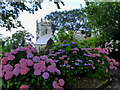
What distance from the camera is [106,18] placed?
125 inches

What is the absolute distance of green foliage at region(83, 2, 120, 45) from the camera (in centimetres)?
312

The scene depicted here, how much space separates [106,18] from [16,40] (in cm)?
258

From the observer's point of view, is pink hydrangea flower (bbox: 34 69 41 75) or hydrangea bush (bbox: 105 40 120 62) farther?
hydrangea bush (bbox: 105 40 120 62)

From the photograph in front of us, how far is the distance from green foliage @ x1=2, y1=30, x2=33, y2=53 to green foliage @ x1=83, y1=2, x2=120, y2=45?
2185 mm

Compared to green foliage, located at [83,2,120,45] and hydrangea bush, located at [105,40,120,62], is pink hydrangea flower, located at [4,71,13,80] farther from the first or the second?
green foliage, located at [83,2,120,45]

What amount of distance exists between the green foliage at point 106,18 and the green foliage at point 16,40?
2185mm

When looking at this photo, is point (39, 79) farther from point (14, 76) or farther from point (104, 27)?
point (104, 27)

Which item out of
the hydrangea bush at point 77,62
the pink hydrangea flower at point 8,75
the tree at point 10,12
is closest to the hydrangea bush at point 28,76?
the pink hydrangea flower at point 8,75

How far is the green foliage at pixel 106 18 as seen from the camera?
3115 mm

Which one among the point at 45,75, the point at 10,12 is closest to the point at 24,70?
the point at 45,75

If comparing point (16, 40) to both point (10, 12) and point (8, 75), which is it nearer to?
point (10, 12)

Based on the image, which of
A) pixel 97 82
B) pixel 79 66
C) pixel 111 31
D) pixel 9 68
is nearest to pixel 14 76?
pixel 9 68

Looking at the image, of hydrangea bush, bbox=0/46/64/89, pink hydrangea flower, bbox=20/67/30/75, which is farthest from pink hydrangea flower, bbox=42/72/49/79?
pink hydrangea flower, bbox=20/67/30/75

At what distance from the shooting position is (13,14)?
1425 millimetres
